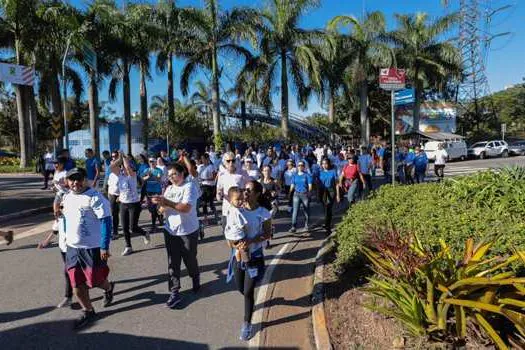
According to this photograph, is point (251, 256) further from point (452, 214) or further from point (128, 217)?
point (128, 217)

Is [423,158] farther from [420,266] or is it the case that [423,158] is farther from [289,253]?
[420,266]

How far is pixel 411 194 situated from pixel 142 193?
556 centimetres

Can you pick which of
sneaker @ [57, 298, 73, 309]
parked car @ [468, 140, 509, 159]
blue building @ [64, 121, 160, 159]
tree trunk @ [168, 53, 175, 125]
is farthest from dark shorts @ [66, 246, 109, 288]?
parked car @ [468, 140, 509, 159]

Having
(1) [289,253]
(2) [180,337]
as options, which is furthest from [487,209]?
(2) [180,337]

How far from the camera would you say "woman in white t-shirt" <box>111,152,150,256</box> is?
7496mm

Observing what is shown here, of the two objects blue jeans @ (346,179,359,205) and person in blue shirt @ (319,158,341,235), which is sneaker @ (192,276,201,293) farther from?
blue jeans @ (346,179,359,205)

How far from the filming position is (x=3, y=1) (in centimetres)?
2231

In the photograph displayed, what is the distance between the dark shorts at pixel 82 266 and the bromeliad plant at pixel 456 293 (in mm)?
2790

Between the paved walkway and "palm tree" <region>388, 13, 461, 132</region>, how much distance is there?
97.2 ft

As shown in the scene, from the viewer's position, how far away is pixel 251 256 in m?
4.49

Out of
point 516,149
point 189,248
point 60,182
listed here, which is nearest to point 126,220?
point 60,182

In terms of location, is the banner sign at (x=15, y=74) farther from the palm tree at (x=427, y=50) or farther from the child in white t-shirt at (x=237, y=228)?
the palm tree at (x=427, y=50)

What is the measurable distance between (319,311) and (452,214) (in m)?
2.07

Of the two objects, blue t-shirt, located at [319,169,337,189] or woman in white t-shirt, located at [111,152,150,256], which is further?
blue t-shirt, located at [319,169,337,189]
